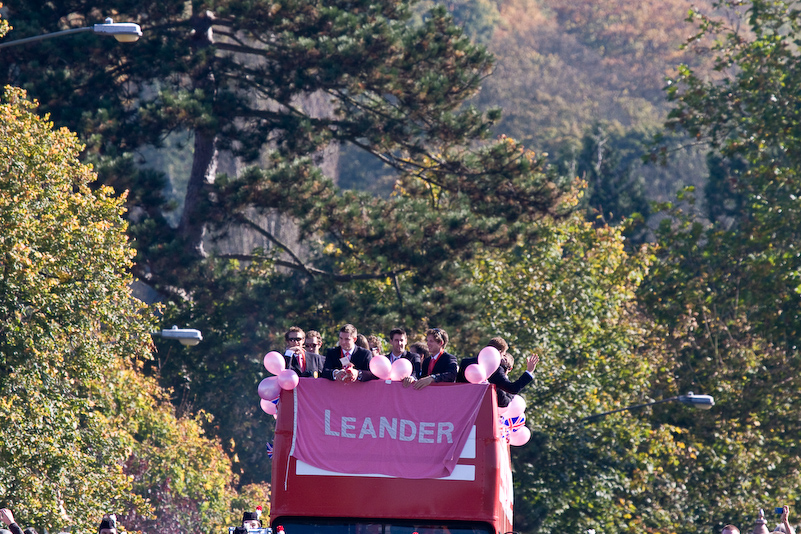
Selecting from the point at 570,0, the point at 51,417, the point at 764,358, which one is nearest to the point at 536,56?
the point at 570,0

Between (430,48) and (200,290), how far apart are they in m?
9.15

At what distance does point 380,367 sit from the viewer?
12.1 metres

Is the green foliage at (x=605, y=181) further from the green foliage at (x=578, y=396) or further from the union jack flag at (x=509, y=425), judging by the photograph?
the union jack flag at (x=509, y=425)

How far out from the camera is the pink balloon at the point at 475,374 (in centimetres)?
1209

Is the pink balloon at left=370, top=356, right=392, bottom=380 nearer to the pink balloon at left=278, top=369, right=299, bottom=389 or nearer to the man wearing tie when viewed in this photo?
the man wearing tie

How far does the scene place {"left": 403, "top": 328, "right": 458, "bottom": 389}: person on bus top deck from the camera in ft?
39.9

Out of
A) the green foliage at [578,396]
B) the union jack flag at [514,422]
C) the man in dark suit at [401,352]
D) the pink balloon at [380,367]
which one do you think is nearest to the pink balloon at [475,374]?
the man in dark suit at [401,352]

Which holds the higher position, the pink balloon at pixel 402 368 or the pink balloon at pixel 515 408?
the pink balloon at pixel 402 368

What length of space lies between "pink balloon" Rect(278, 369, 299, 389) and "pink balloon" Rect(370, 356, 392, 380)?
79 cm

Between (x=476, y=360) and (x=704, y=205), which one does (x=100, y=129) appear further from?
(x=704, y=205)

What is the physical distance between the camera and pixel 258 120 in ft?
109

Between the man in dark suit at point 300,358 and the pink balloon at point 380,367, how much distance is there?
33.7 inches

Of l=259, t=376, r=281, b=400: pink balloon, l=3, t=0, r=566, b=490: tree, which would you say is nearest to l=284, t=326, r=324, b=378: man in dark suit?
l=259, t=376, r=281, b=400: pink balloon

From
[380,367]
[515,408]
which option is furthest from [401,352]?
[515,408]
